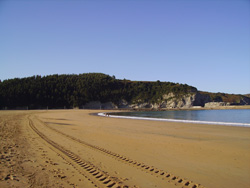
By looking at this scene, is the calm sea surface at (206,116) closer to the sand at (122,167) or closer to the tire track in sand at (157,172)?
the sand at (122,167)

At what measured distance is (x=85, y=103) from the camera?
88875 millimetres

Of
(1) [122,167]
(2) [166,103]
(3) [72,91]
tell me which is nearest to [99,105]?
(3) [72,91]

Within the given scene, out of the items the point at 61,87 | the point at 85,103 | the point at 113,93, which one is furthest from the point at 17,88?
the point at 113,93

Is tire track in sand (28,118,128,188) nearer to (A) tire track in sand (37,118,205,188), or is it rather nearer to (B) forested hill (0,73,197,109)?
(A) tire track in sand (37,118,205,188)

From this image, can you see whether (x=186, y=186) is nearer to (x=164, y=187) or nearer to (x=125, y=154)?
(x=164, y=187)

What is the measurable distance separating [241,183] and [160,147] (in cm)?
415

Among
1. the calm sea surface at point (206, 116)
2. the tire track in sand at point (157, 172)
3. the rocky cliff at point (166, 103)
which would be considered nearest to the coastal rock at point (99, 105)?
the rocky cliff at point (166, 103)

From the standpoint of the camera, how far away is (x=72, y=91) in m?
91.2

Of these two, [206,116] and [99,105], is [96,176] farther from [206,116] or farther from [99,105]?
[99,105]

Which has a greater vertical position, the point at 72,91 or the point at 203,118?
the point at 72,91

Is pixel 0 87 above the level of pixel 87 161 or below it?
above

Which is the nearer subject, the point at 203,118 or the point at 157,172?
the point at 157,172

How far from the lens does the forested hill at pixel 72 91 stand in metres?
77.1

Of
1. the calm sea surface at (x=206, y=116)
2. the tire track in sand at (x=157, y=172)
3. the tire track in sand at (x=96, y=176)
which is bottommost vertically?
the calm sea surface at (x=206, y=116)
